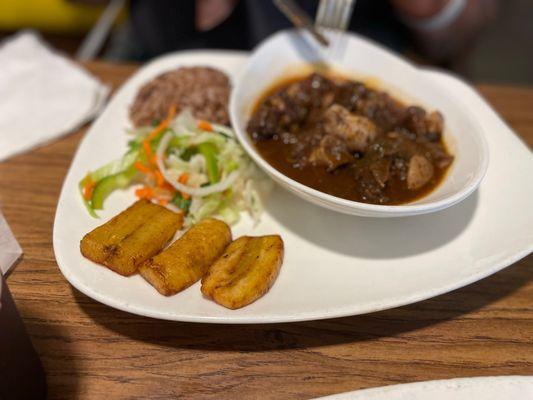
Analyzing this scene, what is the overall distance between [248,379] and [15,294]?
2.73ft

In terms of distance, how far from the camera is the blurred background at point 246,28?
329 cm

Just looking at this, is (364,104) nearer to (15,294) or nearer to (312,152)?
(312,152)

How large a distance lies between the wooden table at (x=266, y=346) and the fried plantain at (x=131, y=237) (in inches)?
7.0

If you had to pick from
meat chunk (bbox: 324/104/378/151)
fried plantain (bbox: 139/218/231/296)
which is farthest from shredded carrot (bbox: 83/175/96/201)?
meat chunk (bbox: 324/104/378/151)

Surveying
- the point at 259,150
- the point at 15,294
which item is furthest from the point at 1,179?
the point at 259,150

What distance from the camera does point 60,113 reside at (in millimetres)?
2494

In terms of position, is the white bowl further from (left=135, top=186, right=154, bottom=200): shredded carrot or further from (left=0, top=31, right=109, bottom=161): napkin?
(left=0, top=31, right=109, bottom=161): napkin

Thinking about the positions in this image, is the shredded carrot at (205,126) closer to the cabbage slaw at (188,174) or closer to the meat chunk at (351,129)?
the cabbage slaw at (188,174)

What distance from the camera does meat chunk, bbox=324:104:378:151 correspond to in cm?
198

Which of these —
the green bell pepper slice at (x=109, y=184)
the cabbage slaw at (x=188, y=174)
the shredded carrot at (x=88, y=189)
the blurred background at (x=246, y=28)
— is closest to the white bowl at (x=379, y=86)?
the cabbage slaw at (x=188, y=174)

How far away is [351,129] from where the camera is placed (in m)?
1.99

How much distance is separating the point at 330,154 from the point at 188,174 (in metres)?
0.57

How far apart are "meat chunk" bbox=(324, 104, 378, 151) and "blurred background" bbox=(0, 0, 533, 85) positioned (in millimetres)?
1430

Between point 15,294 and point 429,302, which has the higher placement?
point 429,302
